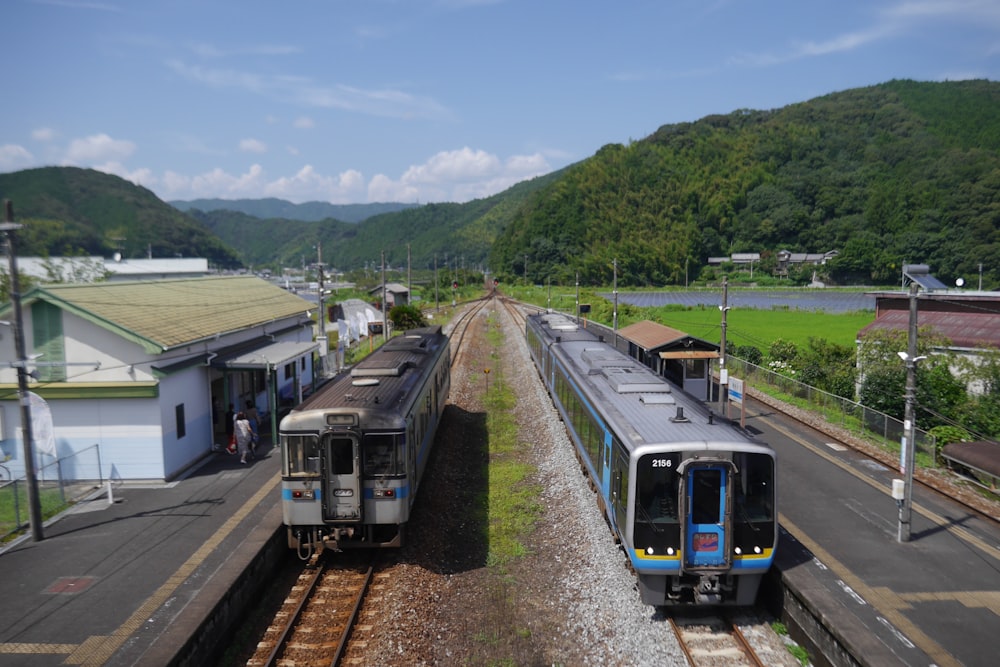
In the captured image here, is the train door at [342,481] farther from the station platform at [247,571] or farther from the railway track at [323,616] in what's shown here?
the station platform at [247,571]

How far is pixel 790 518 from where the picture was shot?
11.7m

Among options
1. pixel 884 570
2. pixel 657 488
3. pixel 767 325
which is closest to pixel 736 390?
pixel 884 570

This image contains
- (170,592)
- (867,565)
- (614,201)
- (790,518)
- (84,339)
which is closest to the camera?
(170,592)

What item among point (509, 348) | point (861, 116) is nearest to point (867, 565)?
point (509, 348)

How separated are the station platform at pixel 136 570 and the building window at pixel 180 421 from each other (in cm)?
107

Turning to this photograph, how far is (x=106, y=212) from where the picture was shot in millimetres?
88125

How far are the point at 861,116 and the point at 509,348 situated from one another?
139m

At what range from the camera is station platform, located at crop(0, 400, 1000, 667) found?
25.2 ft

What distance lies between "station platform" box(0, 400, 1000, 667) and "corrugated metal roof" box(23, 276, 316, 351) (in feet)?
11.3

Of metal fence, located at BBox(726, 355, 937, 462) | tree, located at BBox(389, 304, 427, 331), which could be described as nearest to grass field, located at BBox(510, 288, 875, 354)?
metal fence, located at BBox(726, 355, 937, 462)

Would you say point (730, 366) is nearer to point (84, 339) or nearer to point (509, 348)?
point (509, 348)

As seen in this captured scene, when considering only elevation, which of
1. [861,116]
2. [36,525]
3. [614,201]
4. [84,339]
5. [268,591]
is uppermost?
[861,116]

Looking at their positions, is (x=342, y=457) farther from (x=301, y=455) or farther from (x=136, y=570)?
(x=136, y=570)

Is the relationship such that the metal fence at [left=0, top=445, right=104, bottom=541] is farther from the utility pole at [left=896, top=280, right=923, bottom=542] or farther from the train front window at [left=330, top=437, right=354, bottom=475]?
the utility pole at [left=896, top=280, right=923, bottom=542]
